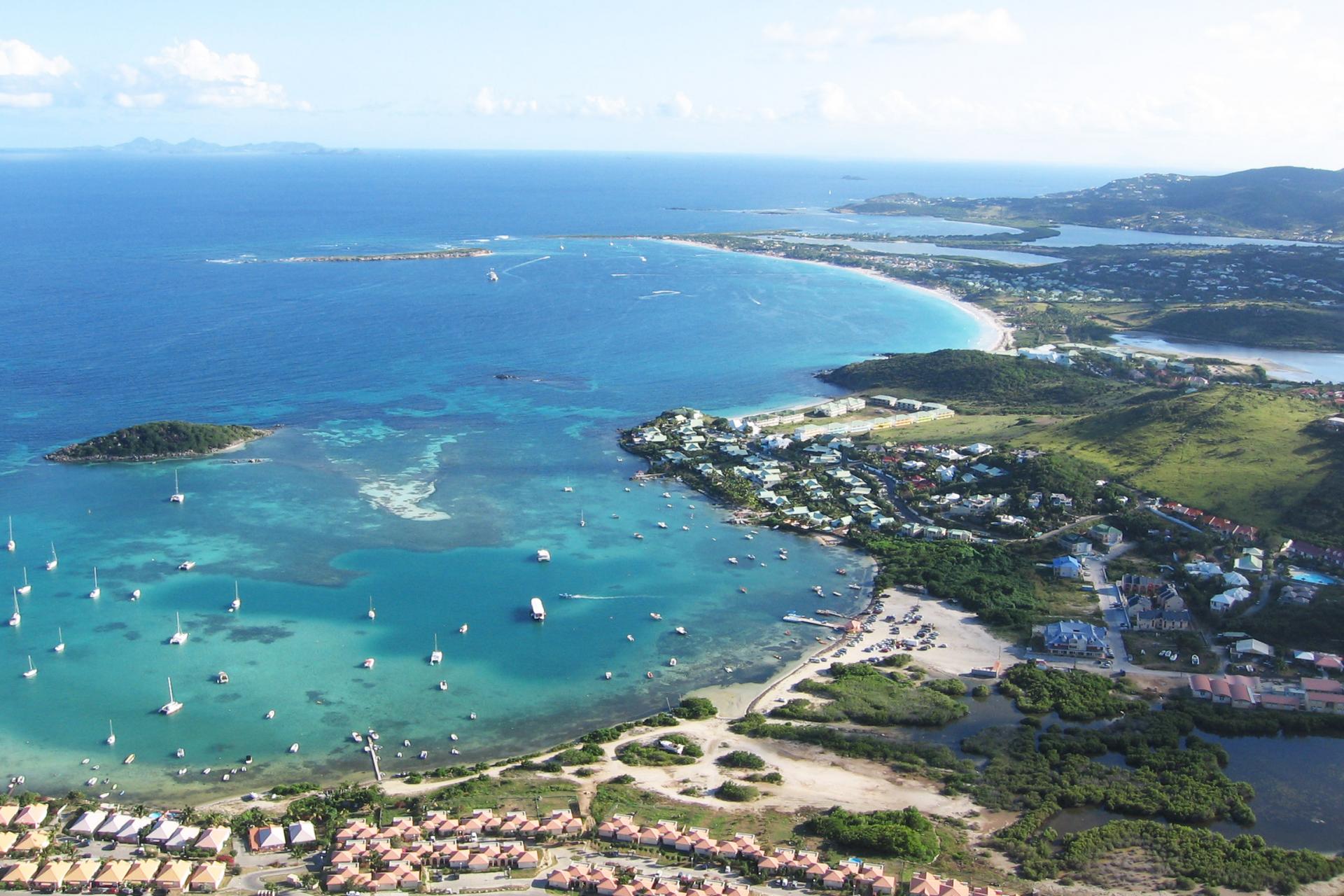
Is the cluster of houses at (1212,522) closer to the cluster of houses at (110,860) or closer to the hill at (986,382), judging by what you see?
the hill at (986,382)

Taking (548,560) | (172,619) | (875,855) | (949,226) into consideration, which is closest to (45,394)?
(172,619)

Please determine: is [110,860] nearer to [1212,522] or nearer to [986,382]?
[1212,522]

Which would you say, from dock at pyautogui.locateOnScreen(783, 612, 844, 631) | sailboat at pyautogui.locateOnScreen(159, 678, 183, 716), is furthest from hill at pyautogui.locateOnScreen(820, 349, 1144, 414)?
sailboat at pyautogui.locateOnScreen(159, 678, 183, 716)

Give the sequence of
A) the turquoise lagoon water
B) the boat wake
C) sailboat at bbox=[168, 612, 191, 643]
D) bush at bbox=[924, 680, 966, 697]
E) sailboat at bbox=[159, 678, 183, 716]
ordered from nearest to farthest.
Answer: sailboat at bbox=[159, 678, 183, 716] → the turquoise lagoon water → bush at bbox=[924, 680, 966, 697] → sailboat at bbox=[168, 612, 191, 643] → the boat wake

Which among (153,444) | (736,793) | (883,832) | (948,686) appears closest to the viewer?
(883,832)

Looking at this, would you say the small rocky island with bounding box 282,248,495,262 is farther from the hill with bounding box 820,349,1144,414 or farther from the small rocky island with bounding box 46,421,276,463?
the small rocky island with bounding box 46,421,276,463

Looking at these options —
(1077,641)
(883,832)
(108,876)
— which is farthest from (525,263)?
(883,832)
